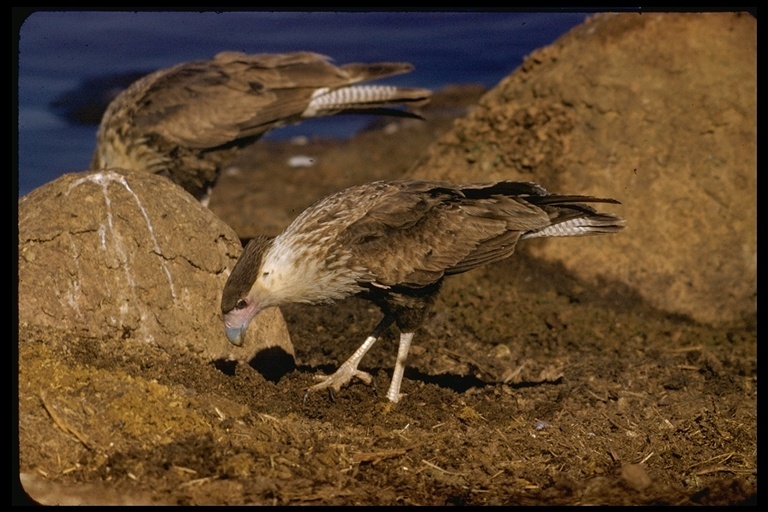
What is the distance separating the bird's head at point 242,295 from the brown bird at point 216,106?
11.3 feet

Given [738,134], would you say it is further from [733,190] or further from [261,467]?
[261,467]

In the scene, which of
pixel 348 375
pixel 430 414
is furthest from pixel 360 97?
pixel 430 414

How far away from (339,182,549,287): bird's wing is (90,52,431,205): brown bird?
2.64 metres

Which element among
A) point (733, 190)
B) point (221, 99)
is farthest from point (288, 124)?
point (733, 190)

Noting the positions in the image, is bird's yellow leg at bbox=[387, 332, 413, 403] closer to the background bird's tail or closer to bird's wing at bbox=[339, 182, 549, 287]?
bird's wing at bbox=[339, 182, 549, 287]

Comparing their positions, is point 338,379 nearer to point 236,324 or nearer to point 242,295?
point 236,324

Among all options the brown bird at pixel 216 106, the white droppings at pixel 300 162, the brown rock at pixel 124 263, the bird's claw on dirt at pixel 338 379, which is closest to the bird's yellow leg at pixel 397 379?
the bird's claw on dirt at pixel 338 379

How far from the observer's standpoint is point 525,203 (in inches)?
250

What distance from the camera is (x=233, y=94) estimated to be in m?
9.16

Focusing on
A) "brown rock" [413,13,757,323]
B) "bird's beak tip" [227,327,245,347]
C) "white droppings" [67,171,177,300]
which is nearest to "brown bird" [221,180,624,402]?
"bird's beak tip" [227,327,245,347]

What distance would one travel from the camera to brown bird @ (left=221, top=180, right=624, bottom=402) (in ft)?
18.5

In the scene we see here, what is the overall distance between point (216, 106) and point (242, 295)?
13.3ft

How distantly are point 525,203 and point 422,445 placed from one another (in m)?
1.93

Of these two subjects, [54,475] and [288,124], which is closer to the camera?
[54,475]
